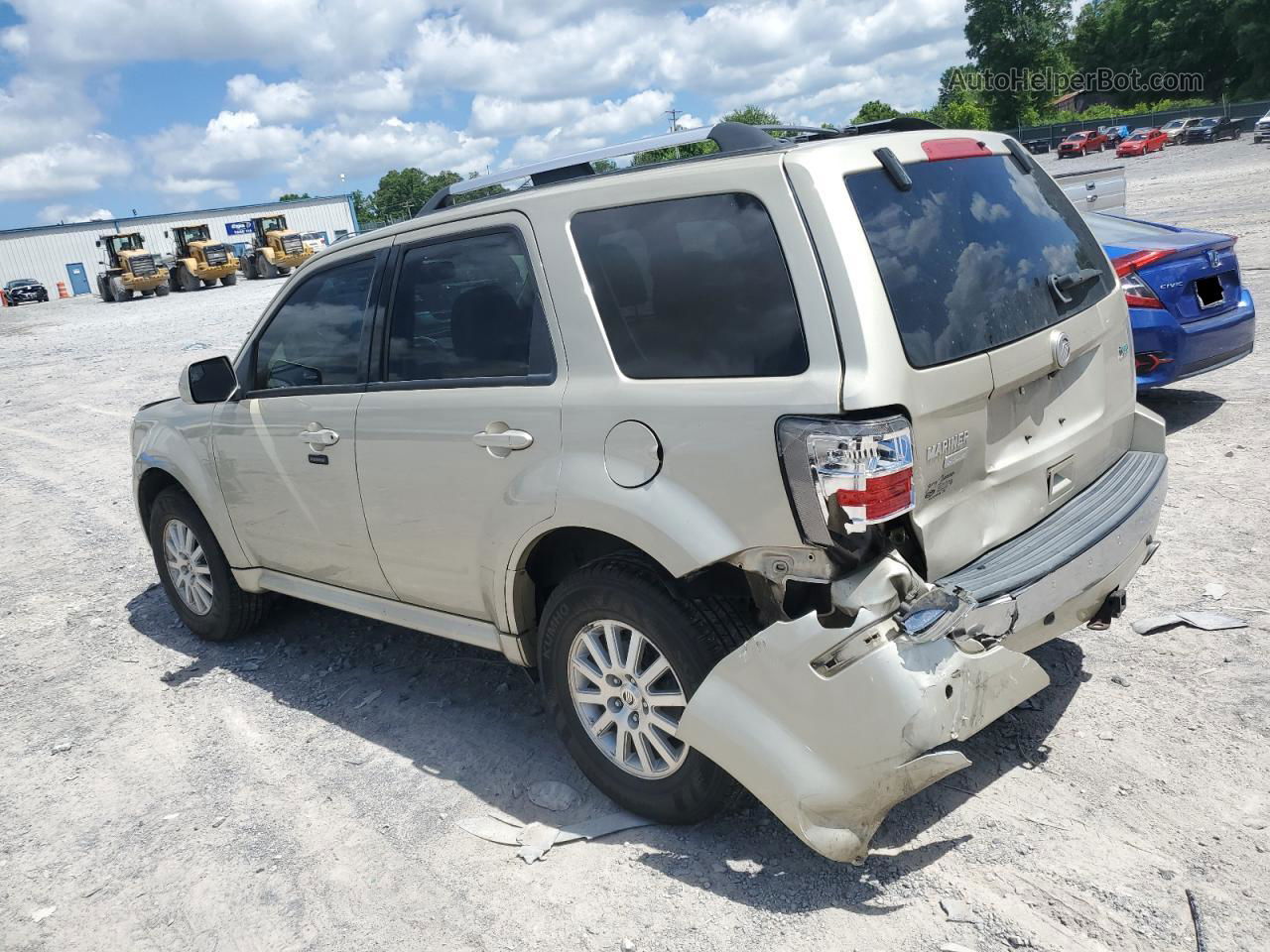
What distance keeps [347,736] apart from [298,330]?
1.75 metres

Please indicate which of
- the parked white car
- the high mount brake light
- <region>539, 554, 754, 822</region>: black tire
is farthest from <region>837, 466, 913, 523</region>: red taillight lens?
the parked white car

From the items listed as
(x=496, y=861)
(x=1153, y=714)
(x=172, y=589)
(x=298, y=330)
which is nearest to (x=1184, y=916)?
(x=1153, y=714)

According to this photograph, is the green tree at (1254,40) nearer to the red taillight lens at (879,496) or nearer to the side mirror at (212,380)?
the side mirror at (212,380)

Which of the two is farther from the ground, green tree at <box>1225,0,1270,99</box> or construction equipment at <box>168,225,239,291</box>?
green tree at <box>1225,0,1270,99</box>

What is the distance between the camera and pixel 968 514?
9.33 ft

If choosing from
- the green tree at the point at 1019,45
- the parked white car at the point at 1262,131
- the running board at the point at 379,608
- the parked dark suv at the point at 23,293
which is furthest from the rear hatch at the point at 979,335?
the green tree at the point at 1019,45

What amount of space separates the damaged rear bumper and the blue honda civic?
404 cm

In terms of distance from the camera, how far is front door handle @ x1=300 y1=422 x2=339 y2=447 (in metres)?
3.98

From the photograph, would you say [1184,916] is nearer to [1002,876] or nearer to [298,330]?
[1002,876]

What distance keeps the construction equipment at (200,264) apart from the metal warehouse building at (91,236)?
15.7 metres

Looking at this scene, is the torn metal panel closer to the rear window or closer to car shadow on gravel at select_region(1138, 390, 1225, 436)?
the rear window

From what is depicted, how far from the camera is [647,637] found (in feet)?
9.93

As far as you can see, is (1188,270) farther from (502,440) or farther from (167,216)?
(167,216)

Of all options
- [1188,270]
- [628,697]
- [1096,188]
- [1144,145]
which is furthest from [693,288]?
[1144,145]
